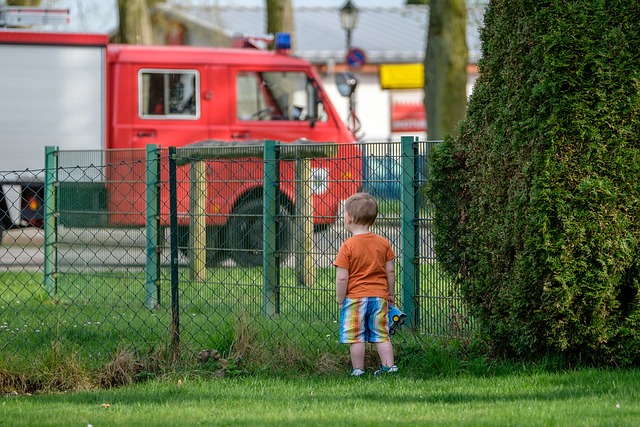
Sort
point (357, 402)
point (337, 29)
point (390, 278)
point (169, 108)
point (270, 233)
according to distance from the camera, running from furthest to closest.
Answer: point (337, 29)
point (169, 108)
point (270, 233)
point (390, 278)
point (357, 402)

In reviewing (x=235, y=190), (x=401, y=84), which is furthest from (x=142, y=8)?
(x=235, y=190)

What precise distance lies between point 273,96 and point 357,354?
8.32m

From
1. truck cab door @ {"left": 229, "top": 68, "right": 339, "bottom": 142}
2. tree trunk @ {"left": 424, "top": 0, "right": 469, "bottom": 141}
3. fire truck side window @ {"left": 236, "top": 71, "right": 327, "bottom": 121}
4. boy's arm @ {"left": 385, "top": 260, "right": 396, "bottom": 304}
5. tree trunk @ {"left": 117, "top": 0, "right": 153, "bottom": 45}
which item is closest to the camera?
boy's arm @ {"left": 385, "top": 260, "right": 396, "bottom": 304}

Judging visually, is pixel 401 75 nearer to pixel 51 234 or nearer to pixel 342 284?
pixel 51 234

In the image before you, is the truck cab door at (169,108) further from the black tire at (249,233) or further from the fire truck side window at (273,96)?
the black tire at (249,233)

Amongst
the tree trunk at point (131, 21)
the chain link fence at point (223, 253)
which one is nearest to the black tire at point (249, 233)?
the chain link fence at point (223, 253)

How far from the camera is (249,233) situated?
8.79 metres

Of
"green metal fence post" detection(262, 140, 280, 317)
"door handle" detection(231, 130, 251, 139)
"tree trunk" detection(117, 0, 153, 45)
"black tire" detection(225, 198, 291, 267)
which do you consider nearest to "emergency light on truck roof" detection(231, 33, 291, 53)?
"door handle" detection(231, 130, 251, 139)

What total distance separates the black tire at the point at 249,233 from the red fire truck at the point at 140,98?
5.36 metres

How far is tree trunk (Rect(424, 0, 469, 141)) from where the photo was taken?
61.6 feet

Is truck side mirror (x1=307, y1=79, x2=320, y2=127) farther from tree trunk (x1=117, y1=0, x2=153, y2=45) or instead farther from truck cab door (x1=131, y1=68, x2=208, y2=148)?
tree trunk (x1=117, y1=0, x2=153, y2=45)

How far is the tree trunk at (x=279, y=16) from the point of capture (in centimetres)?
2161

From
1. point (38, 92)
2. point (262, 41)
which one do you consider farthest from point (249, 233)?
point (262, 41)

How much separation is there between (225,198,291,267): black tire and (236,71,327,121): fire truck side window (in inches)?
228
